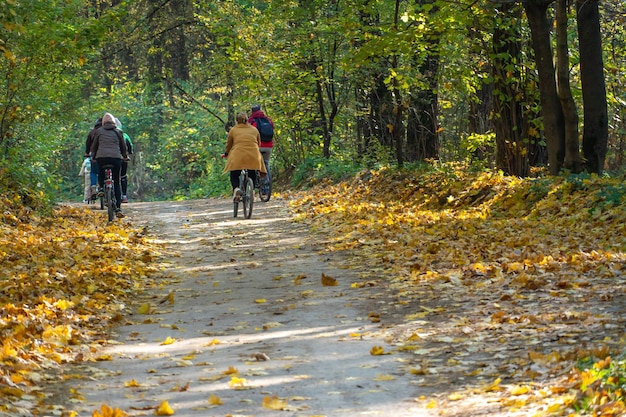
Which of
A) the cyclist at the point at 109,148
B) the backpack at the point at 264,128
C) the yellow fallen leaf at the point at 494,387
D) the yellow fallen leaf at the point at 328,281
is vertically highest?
the backpack at the point at 264,128

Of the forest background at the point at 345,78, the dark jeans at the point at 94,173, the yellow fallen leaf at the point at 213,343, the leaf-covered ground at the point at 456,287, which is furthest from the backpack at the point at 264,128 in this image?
the yellow fallen leaf at the point at 213,343

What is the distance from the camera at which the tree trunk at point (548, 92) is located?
51.7ft

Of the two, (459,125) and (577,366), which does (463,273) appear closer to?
(577,366)

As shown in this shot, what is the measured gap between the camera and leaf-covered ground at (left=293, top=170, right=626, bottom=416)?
5688 millimetres

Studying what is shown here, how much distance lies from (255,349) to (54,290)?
313 cm

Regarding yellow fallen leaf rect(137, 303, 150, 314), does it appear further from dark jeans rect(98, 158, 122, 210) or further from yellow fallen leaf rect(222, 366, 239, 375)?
dark jeans rect(98, 158, 122, 210)

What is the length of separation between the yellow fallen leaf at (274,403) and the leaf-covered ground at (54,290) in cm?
147

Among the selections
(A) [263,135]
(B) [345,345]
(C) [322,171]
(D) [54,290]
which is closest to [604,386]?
(B) [345,345]

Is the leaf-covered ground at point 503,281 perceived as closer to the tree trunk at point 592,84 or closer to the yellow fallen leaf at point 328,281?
the yellow fallen leaf at point 328,281

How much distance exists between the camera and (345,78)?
24.8m

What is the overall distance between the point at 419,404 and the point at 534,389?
28.2 inches

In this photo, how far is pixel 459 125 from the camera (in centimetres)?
2933

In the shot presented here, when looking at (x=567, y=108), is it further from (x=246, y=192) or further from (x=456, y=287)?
(x=456, y=287)

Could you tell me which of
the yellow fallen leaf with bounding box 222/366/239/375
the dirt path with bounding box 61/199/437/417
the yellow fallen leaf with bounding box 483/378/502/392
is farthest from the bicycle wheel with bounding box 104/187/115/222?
the yellow fallen leaf with bounding box 483/378/502/392
